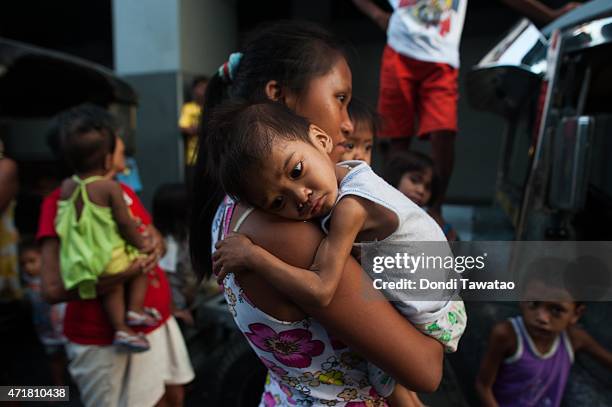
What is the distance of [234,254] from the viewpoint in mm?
861

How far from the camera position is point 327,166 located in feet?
2.96

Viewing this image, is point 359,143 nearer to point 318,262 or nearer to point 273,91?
point 273,91

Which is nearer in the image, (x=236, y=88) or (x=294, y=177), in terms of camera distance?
(x=294, y=177)

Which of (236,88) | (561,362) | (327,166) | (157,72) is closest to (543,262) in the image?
(327,166)

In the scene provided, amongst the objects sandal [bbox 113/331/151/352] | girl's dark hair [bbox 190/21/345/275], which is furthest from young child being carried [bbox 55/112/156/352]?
girl's dark hair [bbox 190/21/345/275]

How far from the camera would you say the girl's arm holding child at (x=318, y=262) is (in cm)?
81

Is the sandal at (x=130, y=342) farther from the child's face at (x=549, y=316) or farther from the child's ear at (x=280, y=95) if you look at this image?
the child's face at (x=549, y=316)

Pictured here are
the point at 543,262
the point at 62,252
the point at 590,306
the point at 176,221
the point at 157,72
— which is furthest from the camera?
the point at 157,72

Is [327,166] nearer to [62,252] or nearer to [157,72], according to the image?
[62,252]

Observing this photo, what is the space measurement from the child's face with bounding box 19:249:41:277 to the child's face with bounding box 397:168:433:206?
2.92m

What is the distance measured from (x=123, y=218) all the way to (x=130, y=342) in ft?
1.79

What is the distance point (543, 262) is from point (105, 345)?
1.83m

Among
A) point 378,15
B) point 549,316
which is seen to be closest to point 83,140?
point 378,15

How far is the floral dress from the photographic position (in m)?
0.90
